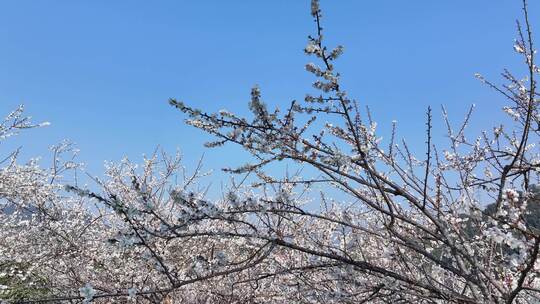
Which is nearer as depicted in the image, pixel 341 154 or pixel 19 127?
pixel 341 154

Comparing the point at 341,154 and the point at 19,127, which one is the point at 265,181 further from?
the point at 19,127

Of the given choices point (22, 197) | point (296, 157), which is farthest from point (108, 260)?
point (296, 157)

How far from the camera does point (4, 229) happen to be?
10.3 metres

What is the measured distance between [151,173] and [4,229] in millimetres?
3861

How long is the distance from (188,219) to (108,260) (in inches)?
246

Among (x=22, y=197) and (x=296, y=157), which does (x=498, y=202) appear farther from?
(x=22, y=197)

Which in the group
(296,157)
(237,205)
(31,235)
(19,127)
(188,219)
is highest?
(19,127)

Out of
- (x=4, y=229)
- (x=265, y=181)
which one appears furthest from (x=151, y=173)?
(x=265, y=181)

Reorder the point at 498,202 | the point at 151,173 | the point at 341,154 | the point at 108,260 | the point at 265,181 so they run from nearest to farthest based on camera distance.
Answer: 1. the point at 498,202
2. the point at 341,154
3. the point at 265,181
4. the point at 108,260
5. the point at 151,173

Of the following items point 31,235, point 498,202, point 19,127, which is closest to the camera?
point 498,202

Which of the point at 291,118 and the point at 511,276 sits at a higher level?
the point at 291,118

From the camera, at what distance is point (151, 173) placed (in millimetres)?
11078

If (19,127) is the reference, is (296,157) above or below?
below

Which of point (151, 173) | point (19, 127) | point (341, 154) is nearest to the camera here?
point (341, 154)
